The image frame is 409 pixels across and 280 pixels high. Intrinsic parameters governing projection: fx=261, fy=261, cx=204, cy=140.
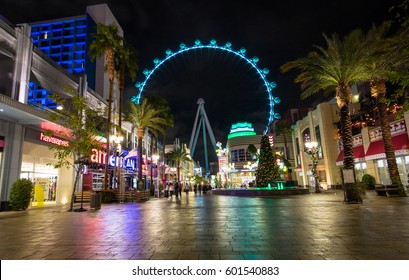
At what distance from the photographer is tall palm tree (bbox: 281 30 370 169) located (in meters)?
18.6

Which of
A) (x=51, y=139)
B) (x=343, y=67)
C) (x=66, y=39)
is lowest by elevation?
(x=51, y=139)

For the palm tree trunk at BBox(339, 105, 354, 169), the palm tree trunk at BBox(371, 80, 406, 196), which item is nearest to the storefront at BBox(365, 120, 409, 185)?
the palm tree trunk at BBox(371, 80, 406, 196)

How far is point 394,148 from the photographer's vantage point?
2689cm

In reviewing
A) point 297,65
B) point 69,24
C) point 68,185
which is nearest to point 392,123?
point 297,65

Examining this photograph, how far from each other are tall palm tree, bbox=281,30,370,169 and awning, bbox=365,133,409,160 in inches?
405

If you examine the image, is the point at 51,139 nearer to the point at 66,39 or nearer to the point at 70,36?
the point at 70,36

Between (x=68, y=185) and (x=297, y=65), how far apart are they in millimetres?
23756

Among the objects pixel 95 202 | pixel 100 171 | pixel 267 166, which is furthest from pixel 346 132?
pixel 100 171

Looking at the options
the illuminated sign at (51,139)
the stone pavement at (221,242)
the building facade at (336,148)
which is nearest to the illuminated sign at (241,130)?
the building facade at (336,148)

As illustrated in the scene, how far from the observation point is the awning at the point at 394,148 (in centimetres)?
2552

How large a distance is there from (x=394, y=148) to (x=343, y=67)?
13.8m
